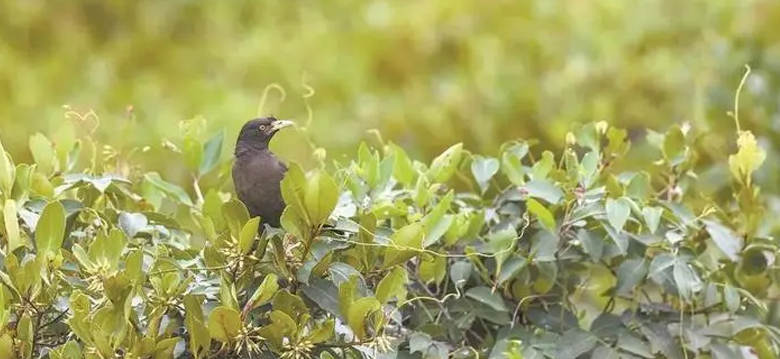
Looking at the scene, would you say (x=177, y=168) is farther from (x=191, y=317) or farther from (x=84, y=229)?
(x=191, y=317)

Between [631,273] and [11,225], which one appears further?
[631,273]

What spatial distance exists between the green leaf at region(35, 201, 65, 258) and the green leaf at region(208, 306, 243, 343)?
0.77 ft

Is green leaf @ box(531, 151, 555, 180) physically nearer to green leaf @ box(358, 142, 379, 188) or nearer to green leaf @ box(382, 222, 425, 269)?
green leaf @ box(358, 142, 379, 188)

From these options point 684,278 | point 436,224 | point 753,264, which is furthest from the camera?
point 753,264

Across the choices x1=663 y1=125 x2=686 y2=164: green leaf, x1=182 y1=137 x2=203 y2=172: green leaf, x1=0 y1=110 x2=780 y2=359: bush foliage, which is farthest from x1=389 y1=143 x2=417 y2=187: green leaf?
x1=663 y1=125 x2=686 y2=164: green leaf

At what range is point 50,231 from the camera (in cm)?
164

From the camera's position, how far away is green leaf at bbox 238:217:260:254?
1.60 m

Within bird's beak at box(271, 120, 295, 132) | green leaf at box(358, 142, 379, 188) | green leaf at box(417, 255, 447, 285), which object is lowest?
green leaf at box(417, 255, 447, 285)

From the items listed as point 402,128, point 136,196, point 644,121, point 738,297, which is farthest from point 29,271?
point 644,121

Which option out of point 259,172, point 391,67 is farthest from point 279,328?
point 391,67

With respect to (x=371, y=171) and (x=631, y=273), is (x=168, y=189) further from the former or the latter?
(x=631, y=273)

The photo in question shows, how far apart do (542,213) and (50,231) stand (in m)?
0.71

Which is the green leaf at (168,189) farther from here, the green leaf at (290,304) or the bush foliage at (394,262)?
the green leaf at (290,304)

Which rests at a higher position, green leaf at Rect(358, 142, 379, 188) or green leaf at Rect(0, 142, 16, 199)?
green leaf at Rect(0, 142, 16, 199)
